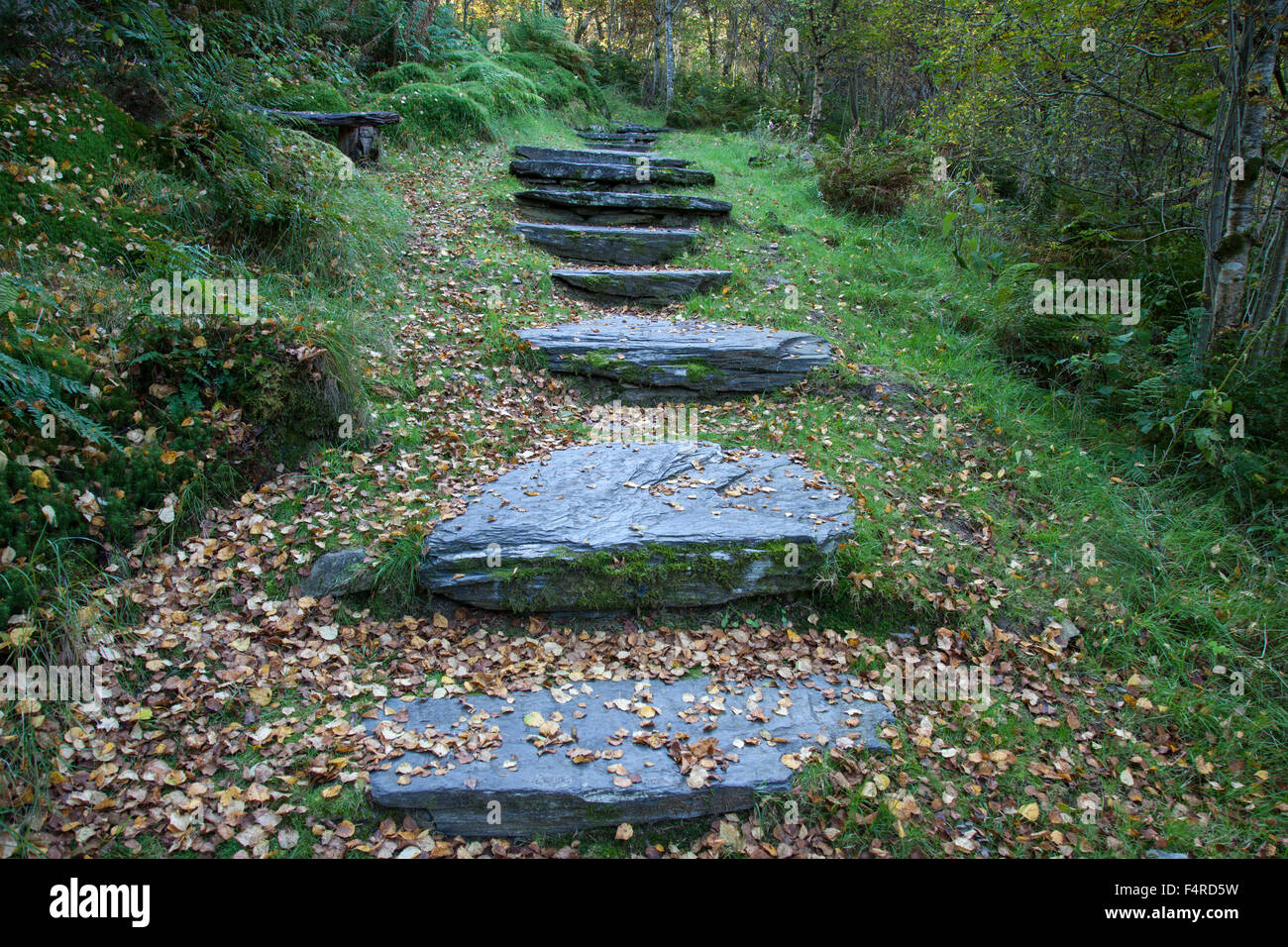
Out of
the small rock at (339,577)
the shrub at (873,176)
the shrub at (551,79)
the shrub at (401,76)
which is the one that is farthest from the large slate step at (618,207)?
the small rock at (339,577)

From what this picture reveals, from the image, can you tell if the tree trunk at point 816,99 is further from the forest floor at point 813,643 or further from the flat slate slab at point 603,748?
the flat slate slab at point 603,748

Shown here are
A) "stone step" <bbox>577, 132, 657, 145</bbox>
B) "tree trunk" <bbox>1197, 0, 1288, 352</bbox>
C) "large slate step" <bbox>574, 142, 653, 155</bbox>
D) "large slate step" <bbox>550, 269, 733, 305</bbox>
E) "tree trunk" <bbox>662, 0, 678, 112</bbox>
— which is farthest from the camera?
"tree trunk" <bbox>662, 0, 678, 112</bbox>

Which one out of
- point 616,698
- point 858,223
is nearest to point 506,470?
point 616,698

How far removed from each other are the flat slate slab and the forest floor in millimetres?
112

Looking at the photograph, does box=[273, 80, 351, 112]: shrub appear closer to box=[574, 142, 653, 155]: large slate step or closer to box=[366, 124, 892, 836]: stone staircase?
box=[366, 124, 892, 836]: stone staircase

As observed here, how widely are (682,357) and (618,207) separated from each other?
4.44m

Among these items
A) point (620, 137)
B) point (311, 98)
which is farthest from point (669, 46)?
point (311, 98)

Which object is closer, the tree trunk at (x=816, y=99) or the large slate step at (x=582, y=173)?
the large slate step at (x=582, y=173)

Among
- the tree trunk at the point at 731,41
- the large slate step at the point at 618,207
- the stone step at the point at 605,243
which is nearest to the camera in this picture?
the stone step at the point at 605,243

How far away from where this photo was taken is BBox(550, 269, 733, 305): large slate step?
8.38m

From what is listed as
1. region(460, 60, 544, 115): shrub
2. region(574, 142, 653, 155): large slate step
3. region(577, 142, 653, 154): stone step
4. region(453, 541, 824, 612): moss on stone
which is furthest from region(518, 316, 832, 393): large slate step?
region(577, 142, 653, 154): stone step

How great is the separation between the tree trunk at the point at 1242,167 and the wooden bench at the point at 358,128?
9282mm

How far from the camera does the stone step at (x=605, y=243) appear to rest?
9.11 meters

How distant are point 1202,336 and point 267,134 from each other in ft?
30.1
